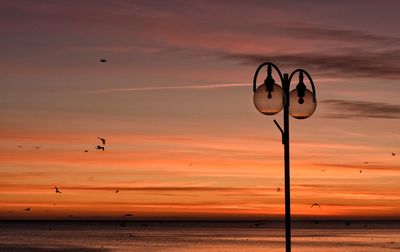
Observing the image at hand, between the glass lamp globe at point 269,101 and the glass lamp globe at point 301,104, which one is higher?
the glass lamp globe at point 301,104

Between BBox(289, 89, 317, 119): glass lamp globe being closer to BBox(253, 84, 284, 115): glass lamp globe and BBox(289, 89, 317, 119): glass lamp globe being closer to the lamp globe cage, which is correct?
the lamp globe cage

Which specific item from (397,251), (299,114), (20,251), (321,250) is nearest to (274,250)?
(321,250)

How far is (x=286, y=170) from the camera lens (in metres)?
17.5

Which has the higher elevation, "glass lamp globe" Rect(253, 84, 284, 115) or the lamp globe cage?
the lamp globe cage

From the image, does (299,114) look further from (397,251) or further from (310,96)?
(397,251)

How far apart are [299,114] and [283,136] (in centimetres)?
52

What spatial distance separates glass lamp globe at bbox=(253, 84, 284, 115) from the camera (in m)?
17.5

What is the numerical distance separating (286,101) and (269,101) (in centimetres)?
40

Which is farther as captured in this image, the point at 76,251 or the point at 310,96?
the point at 76,251

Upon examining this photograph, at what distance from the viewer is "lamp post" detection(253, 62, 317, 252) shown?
17531 mm

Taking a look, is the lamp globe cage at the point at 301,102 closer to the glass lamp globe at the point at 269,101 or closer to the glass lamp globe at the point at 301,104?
the glass lamp globe at the point at 301,104

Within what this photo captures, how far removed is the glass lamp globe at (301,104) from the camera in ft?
59.5

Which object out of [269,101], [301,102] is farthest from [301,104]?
[269,101]

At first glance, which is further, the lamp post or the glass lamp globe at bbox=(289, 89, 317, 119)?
the glass lamp globe at bbox=(289, 89, 317, 119)
